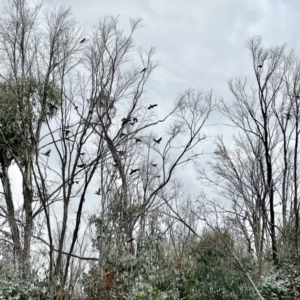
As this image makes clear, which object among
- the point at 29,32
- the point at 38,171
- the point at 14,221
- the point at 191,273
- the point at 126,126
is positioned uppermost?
the point at 29,32

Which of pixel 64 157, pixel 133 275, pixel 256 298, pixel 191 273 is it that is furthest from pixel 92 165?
pixel 256 298

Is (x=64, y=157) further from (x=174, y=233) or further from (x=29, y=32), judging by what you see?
(x=174, y=233)

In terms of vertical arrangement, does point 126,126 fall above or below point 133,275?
above

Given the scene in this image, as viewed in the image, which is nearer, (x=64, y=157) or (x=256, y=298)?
(x=256, y=298)

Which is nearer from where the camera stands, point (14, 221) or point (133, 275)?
point (133, 275)

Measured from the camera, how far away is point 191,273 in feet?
35.2

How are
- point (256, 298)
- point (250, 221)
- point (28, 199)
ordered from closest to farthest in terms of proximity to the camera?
point (256, 298) < point (28, 199) < point (250, 221)

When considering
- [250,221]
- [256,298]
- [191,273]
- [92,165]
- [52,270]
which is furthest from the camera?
[250,221]

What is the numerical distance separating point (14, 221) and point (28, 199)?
2.38 ft

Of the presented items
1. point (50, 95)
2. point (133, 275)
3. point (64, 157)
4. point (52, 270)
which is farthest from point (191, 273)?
point (50, 95)

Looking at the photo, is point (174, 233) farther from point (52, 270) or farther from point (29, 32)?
point (29, 32)

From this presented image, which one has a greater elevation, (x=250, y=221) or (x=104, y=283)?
(x=250, y=221)

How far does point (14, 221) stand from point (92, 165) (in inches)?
107

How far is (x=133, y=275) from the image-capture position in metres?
11.6
